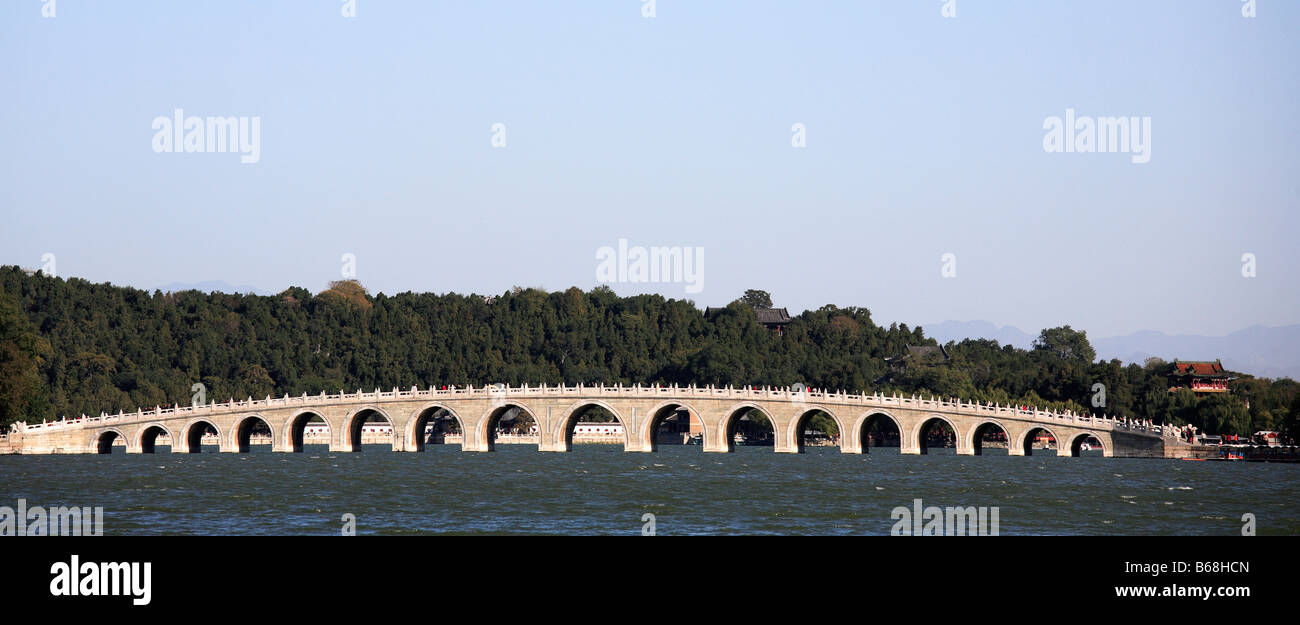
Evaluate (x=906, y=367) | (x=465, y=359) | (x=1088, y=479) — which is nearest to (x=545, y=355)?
(x=465, y=359)

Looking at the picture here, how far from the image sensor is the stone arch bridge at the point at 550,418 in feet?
273

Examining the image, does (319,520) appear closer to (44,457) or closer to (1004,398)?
(44,457)

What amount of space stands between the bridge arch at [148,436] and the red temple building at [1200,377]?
7177 centimetres

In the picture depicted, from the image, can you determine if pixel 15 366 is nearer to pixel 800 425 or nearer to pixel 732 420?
pixel 732 420

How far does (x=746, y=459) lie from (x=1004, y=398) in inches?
1372

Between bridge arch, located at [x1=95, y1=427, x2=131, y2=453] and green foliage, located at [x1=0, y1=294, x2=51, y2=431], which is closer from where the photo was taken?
green foliage, located at [x1=0, y1=294, x2=51, y2=431]

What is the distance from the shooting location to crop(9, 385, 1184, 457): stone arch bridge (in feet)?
273

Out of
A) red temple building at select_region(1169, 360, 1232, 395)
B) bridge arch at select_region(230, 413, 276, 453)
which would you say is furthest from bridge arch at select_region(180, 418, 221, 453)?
red temple building at select_region(1169, 360, 1232, 395)

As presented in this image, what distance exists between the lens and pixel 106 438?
294 ft

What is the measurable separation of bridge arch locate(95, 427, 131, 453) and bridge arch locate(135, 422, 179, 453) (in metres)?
0.69

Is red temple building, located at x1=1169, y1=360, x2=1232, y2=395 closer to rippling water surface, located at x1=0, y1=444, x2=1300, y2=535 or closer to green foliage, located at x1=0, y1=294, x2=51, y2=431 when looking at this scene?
rippling water surface, located at x1=0, y1=444, x2=1300, y2=535

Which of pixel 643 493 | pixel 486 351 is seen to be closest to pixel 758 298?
pixel 486 351

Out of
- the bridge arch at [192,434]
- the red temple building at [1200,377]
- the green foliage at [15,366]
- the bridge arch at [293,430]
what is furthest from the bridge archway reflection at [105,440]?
the red temple building at [1200,377]

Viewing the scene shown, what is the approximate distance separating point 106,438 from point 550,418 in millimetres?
26807
